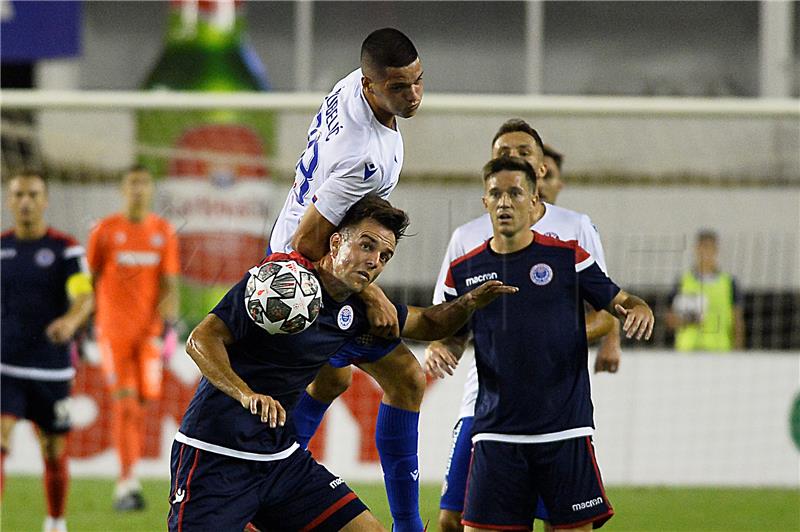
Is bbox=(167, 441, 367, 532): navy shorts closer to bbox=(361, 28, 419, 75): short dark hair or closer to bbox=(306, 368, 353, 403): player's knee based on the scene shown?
bbox=(306, 368, 353, 403): player's knee

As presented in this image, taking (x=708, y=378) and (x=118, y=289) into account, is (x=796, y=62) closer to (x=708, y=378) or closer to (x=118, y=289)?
(x=708, y=378)

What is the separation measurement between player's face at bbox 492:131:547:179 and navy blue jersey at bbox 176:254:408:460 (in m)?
1.21

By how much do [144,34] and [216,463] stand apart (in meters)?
11.3

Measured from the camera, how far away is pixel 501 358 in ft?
17.3

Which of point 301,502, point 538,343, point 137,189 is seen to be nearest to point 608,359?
point 538,343

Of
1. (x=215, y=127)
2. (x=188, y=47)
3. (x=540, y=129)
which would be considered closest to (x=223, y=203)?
(x=215, y=127)

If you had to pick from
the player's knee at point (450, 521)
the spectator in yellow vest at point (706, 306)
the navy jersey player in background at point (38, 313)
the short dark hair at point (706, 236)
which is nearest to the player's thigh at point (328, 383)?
the player's knee at point (450, 521)

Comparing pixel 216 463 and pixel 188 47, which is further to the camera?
pixel 188 47

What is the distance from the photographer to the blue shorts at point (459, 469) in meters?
5.71

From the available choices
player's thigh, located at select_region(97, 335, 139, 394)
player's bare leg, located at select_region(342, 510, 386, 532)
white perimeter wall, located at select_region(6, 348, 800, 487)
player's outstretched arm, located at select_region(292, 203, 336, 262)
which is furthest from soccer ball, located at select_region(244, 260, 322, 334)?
white perimeter wall, located at select_region(6, 348, 800, 487)

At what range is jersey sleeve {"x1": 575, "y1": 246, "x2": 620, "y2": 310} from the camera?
17.0 feet

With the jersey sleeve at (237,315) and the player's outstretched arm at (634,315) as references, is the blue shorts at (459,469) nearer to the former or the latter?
the player's outstretched arm at (634,315)

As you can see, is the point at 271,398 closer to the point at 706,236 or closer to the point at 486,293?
the point at 486,293

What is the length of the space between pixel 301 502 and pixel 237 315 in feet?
2.34
